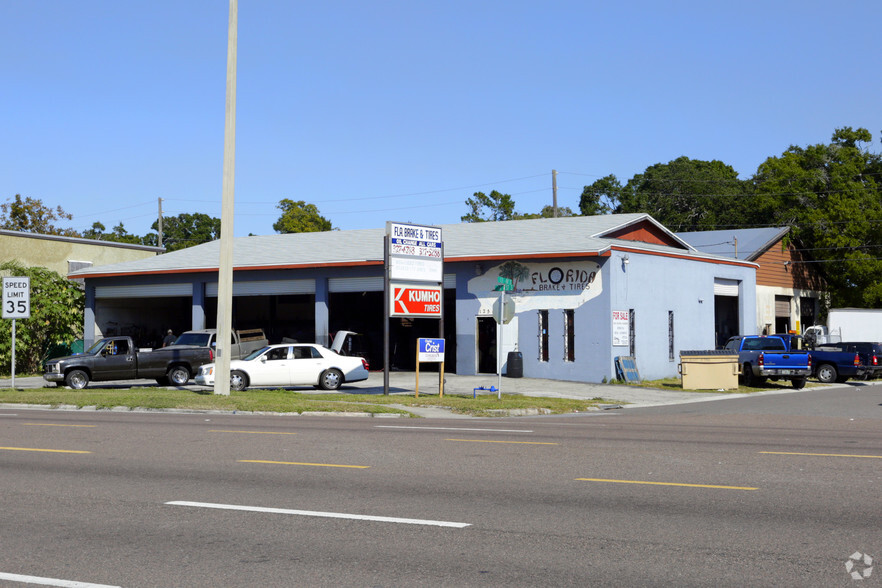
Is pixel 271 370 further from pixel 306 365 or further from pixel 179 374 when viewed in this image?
pixel 179 374

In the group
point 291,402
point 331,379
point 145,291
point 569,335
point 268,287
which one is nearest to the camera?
point 291,402

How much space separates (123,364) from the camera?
30516 millimetres

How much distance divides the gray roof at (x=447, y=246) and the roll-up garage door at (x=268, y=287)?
0.92 m

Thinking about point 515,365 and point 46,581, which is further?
point 515,365

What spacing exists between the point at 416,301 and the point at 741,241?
3460cm

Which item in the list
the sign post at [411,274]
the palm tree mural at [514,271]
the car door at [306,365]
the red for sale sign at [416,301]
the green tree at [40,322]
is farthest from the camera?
the green tree at [40,322]

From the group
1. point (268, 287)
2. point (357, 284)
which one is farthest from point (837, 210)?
point (268, 287)

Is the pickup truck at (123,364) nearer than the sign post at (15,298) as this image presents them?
No

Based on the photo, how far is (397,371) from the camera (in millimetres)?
39500

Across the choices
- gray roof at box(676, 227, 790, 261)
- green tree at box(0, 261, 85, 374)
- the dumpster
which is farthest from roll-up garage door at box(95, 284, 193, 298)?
gray roof at box(676, 227, 790, 261)

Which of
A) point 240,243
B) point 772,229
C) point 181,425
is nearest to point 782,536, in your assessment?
point 181,425

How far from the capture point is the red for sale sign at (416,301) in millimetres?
25875

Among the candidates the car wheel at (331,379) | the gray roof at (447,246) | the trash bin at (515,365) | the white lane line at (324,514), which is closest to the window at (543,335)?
the trash bin at (515,365)

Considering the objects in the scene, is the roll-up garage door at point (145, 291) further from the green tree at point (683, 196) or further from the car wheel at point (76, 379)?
the green tree at point (683, 196)
